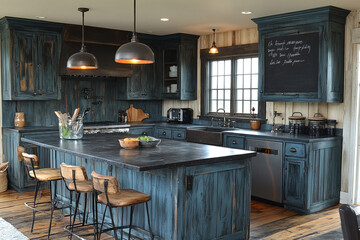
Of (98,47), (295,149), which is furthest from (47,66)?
(295,149)

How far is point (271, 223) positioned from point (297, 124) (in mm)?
1628

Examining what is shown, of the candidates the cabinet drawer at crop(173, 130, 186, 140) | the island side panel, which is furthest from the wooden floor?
the cabinet drawer at crop(173, 130, 186, 140)

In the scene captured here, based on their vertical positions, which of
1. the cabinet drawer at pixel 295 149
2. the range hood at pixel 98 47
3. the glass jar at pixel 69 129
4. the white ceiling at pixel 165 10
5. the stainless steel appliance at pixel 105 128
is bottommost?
the cabinet drawer at pixel 295 149

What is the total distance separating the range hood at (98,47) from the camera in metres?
6.73

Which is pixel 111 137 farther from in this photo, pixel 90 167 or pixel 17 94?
pixel 17 94

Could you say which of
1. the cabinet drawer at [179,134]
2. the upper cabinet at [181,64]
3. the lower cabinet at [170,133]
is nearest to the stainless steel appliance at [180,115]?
the upper cabinet at [181,64]

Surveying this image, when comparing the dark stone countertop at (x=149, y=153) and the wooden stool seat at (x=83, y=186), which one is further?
the wooden stool seat at (x=83, y=186)

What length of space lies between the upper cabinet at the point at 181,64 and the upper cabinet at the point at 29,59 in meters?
2.10

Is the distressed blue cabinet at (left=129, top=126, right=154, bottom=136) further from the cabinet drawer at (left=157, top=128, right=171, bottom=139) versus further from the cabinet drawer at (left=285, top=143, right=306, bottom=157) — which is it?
the cabinet drawer at (left=285, top=143, right=306, bottom=157)

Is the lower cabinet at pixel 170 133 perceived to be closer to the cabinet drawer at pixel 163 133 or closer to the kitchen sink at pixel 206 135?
the cabinet drawer at pixel 163 133

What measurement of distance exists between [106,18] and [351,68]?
3552 mm

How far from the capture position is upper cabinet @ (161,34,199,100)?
7.64 meters

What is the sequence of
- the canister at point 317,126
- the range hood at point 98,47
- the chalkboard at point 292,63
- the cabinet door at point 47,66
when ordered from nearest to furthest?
the chalkboard at point 292,63 → the canister at point 317,126 → the cabinet door at point 47,66 → the range hood at point 98,47

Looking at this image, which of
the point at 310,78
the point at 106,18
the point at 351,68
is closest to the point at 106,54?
the point at 106,18
